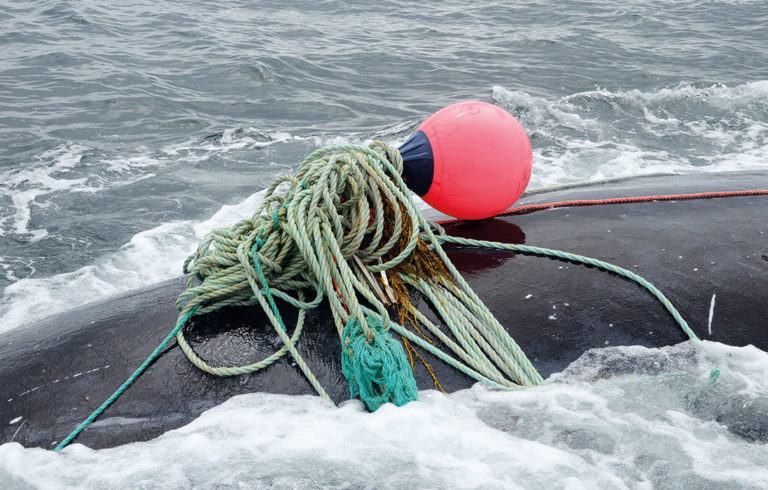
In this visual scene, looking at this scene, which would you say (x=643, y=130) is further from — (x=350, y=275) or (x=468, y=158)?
(x=350, y=275)

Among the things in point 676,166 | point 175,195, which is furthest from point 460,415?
point 676,166

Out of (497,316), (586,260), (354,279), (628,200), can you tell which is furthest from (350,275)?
(628,200)

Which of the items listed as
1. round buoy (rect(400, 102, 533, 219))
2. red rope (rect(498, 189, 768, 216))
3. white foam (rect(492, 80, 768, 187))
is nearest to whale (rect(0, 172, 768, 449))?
red rope (rect(498, 189, 768, 216))

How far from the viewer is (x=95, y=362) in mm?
2293

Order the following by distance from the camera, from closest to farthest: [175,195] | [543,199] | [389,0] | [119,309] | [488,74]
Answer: [119,309] < [543,199] < [175,195] < [488,74] < [389,0]

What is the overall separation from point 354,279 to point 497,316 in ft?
2.10

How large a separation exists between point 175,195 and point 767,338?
18.0 feet

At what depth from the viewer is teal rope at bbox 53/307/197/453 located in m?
2.02

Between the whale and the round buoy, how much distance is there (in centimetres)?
26

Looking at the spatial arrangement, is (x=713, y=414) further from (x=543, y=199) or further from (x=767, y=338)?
(x=543, y=199)

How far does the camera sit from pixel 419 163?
9.43 feet

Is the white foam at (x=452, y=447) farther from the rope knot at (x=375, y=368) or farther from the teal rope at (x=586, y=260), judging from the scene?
the teal rope at (x=586, y=260)

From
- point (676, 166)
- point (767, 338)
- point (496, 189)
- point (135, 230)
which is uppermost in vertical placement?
point (496, 189)

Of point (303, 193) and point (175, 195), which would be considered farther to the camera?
point (175, 195)
